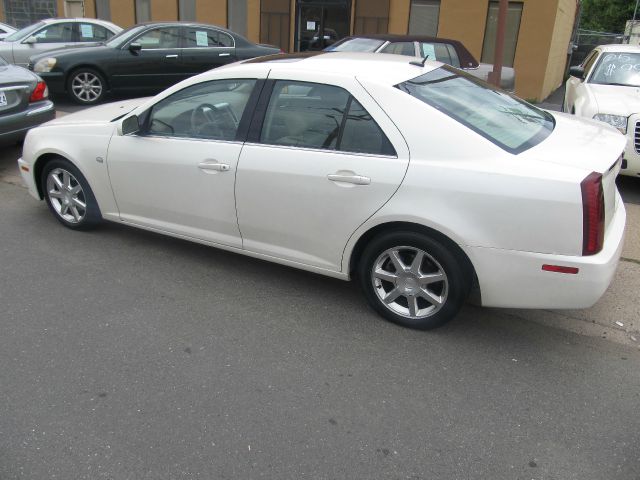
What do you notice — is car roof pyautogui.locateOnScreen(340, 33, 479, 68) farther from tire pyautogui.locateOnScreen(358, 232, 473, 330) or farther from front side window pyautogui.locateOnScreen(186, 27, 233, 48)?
tire pyautogui.locateOnScreen(358, 232, 473, 330)

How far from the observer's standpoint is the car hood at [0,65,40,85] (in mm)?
6527

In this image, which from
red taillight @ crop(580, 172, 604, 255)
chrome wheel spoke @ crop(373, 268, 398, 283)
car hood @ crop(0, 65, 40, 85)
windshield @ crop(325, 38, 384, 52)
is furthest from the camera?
windshield @ crop(325, 38, 384, 52)

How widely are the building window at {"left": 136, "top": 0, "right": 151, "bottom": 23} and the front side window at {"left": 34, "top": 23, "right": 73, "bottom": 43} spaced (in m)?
5.63

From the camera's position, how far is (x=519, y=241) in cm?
305

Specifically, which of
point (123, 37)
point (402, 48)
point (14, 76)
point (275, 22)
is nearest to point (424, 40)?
point (402, 48)

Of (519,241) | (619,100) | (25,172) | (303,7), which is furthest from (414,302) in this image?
(303,7)

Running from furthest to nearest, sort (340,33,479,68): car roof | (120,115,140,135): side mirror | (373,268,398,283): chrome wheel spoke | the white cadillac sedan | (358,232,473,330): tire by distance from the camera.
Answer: (340,33,479,68): car roof
(120,115,140,135): side mirror
(373,268,398,283): chrome wheel spoke
(358,232,473,330): tire
the white cadillac sedan

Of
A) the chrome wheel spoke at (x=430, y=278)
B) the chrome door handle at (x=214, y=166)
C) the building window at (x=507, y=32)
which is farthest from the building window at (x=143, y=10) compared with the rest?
the chrome wheel spoke at (x=430, y=278)

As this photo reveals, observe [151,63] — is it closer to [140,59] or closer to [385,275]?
[140,59]

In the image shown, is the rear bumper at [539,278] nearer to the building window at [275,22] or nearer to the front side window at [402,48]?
the front side window at [402,48]

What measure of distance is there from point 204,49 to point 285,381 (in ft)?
29.7

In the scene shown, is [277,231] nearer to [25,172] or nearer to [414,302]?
[414,302]

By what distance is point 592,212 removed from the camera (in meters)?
2.93

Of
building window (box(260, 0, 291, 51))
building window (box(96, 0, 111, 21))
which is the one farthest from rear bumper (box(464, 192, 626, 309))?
building window (box(96, 0, 111, 21))
